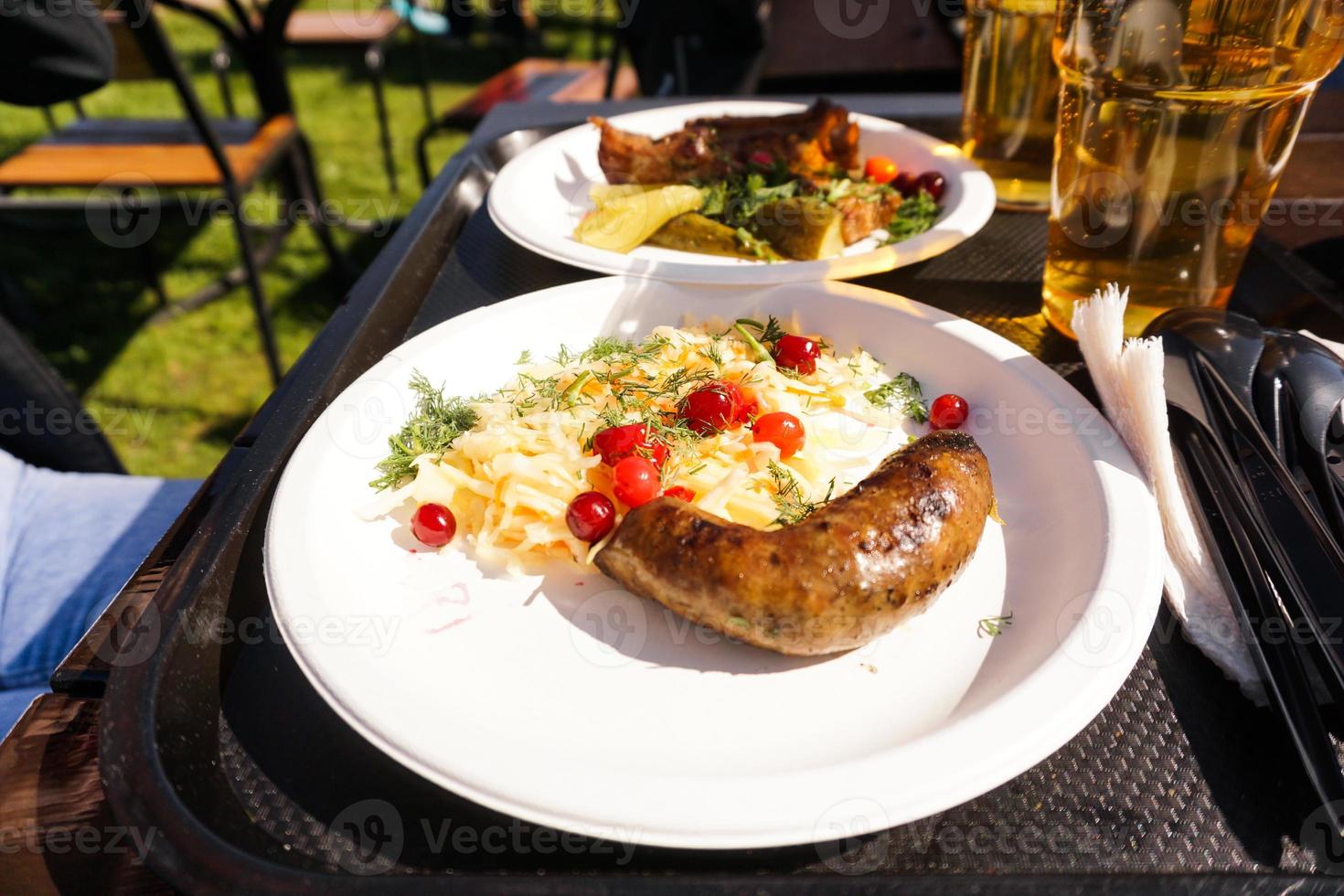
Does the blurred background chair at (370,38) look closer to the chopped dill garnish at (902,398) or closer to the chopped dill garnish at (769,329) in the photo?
the chopped dill garnish at (769,329)

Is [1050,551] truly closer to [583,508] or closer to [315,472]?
[583,508]

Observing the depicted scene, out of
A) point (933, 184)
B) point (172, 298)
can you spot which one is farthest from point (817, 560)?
point (172, 298)

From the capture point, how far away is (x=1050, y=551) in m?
1.55

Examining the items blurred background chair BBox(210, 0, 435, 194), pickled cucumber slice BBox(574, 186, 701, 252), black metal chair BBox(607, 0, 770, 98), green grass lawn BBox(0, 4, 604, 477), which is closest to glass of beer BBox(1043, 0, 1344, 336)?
pickled cucumber slice BBox(574, 186, 701, 252)

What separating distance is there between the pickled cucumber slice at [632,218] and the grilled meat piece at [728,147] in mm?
276

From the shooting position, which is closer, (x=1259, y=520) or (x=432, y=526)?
(x=1259, y=520)

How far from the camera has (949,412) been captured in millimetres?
1919

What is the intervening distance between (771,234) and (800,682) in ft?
5.44

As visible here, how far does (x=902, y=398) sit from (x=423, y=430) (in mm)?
1113

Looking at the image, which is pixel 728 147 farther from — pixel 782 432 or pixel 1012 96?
pixel 782 432

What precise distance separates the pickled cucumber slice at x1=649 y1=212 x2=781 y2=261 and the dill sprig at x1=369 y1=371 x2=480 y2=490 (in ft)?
3.37

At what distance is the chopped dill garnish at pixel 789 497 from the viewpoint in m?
1.68

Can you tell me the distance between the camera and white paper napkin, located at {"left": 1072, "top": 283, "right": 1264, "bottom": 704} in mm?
1393

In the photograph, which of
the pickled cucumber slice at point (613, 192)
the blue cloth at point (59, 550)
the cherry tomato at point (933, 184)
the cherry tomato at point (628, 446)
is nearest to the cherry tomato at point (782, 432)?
the cherry tomato at point (628, 446)
